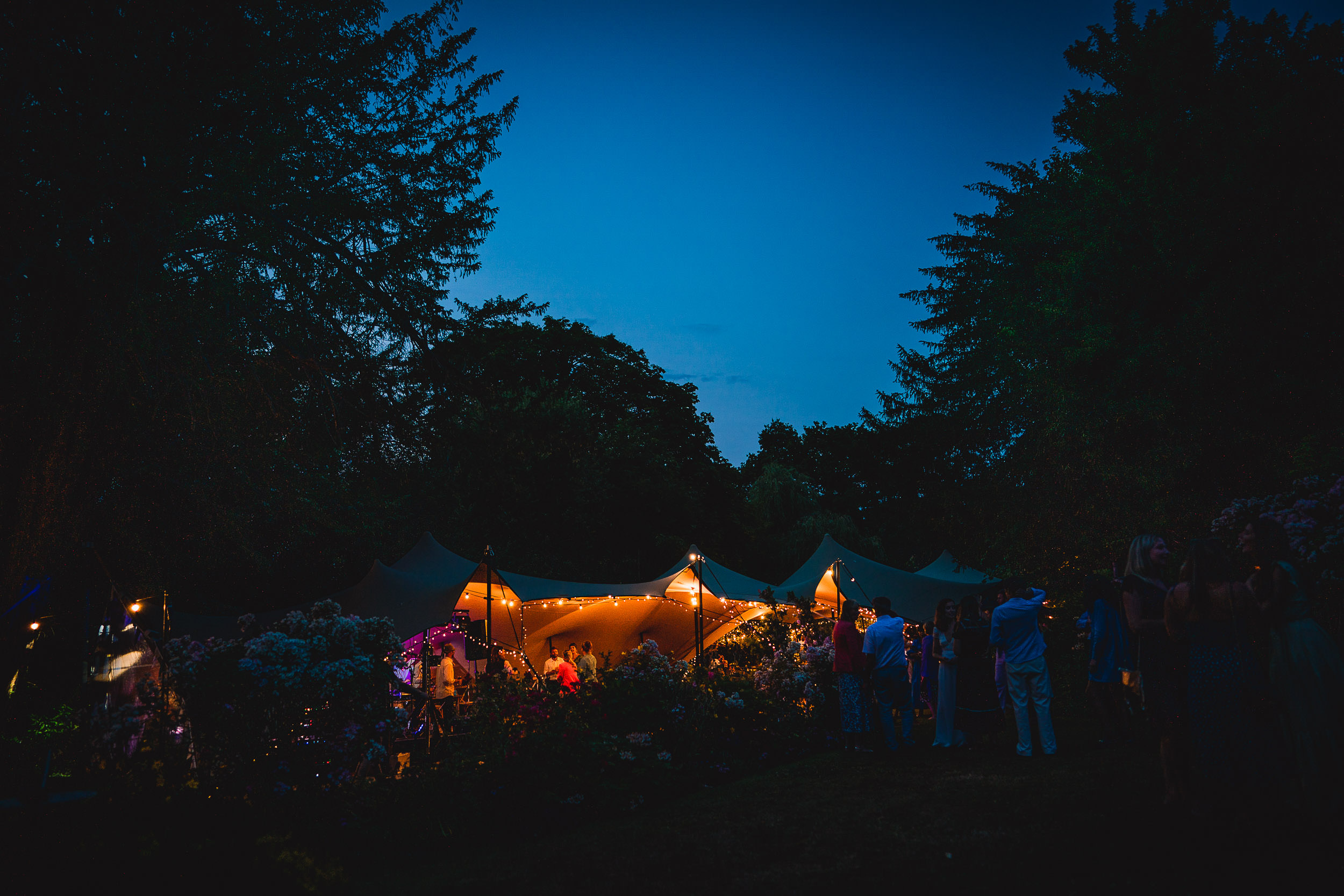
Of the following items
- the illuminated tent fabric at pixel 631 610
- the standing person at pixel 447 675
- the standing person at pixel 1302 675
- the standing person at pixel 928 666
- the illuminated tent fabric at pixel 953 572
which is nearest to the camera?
the standing person at pixel 1302 675

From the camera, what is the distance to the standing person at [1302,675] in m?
4.15

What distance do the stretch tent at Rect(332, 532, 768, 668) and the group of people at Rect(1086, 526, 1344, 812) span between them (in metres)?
7.28

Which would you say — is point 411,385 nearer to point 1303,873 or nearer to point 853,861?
point 853,861

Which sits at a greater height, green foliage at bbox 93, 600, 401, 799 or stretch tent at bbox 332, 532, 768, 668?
stretch tent at bbox 332, 532, 768, 668

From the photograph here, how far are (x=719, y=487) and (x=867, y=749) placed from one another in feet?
72.7

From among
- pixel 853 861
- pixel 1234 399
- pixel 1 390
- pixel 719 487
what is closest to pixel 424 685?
pixel 1 390

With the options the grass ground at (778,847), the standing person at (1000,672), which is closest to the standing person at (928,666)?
the standing person at (1000,672)

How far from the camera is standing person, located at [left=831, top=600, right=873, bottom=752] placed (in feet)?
27.9

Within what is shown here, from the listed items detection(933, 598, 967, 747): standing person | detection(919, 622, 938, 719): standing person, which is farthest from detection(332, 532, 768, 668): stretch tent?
detection(933, 598, 967, 747): standing person

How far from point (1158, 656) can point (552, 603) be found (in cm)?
1047

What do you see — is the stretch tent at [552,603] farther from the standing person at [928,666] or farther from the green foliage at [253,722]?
the green foliage at [253,722]

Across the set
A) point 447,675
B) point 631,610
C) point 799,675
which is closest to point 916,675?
point 799,675

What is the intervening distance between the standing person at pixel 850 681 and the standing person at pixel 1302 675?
4.32 meters

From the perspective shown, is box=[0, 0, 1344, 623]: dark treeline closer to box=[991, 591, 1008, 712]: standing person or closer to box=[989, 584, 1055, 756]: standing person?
box=[991, 591, 1008, 712]: standing person
